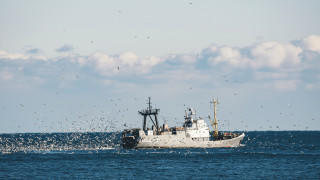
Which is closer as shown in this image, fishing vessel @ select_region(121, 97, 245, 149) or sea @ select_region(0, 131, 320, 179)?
sea @ select_region(0, 131, 320, 179)

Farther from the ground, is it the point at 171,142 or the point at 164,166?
the point at 171,142

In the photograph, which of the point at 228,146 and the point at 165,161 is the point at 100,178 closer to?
the point at 165,161

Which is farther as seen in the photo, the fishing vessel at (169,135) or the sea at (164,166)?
the fishing vessel at (169,135)

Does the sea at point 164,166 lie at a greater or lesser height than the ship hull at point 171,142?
lesser

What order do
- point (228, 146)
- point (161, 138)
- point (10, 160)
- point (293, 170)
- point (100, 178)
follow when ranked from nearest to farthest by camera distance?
1. point (100, 178)
2. point (293, 170)
3. point (10, 160)
4. point (161, 138)
5. point (228, 146)

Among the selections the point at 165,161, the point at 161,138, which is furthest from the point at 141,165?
the point at 161,138

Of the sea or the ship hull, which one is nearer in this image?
the sea

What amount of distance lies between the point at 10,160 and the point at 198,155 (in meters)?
28.2

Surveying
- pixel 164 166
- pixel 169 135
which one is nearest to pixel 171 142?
pixel 169 135

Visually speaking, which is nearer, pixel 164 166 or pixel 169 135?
pixel 164 166

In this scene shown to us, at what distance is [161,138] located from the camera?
88000mm

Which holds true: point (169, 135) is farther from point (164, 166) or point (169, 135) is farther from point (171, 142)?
point (164, 166)

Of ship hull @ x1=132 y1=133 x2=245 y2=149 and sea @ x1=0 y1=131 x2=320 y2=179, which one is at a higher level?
ship hull @ x1=132 y1=133 x2=245 y2=149

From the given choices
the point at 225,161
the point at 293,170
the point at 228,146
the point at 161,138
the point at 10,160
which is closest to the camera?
the point at 293,170
